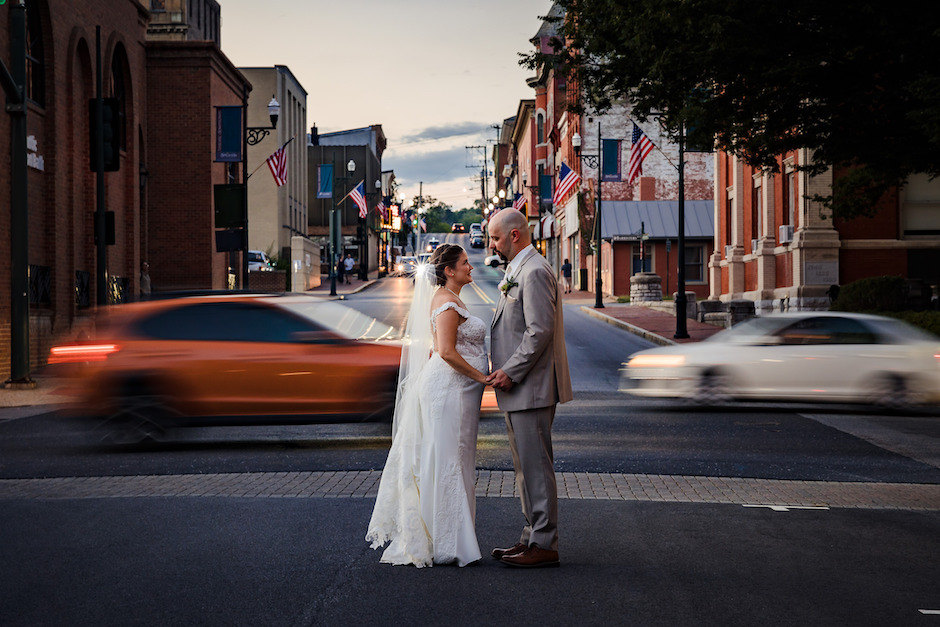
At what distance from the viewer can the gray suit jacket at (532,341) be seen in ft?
18.4

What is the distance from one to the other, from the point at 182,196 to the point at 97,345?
90.5 feet

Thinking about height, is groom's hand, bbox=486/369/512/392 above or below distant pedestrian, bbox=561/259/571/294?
below

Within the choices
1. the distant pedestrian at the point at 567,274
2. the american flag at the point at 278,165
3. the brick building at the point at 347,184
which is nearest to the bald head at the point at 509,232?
the american flag at the point at 278,165

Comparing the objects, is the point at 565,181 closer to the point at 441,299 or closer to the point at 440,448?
the point at 441,299

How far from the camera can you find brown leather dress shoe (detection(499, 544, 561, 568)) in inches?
225

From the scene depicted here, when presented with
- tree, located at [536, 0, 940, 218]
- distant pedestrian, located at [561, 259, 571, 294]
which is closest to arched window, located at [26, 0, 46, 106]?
tree, located at [536, 0, 940, 218]

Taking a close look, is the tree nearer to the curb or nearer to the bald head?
the curb

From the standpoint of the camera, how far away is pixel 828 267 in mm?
30391

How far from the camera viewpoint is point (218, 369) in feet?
34.4

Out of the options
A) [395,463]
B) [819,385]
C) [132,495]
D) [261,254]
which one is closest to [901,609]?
[395,463]

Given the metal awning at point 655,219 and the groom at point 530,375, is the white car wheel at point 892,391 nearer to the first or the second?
the groom at point 530,375

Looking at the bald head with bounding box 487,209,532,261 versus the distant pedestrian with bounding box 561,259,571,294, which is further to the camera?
the distant pedestrian with bounding box 561,259,571,294

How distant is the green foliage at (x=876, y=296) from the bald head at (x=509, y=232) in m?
22.2

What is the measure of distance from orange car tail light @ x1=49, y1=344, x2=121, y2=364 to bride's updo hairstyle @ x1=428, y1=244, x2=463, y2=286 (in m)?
5.63
